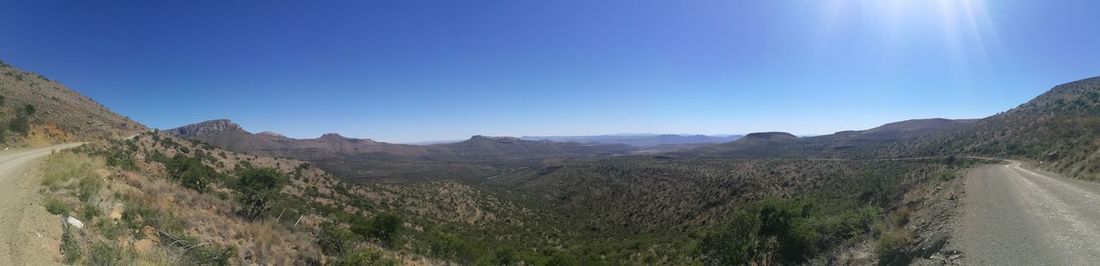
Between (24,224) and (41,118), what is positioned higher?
(41,118)

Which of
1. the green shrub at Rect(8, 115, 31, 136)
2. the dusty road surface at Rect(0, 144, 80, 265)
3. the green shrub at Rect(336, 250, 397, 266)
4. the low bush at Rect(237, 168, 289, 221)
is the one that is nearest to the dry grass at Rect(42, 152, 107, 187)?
the dusty road surface at Rect(0, 144, 80, 265)

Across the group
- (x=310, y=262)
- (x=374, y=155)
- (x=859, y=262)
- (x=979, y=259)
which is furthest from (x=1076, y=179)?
(x=374, y=155)

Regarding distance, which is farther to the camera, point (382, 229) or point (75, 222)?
point (382, 229)

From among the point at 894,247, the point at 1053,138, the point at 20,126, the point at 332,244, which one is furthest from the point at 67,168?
the point at 1053,138

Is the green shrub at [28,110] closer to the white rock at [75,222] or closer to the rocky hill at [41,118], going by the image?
the rocky hill at [41,118]

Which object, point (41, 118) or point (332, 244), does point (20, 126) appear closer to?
point (41, 118)

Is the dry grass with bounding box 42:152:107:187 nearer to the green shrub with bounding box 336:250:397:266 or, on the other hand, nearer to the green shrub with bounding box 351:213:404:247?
the green shrub with bounding box 336:250:397:266

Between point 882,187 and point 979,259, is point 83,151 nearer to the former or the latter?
point 979,259

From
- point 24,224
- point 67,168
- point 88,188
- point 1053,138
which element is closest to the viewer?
point 24,224
